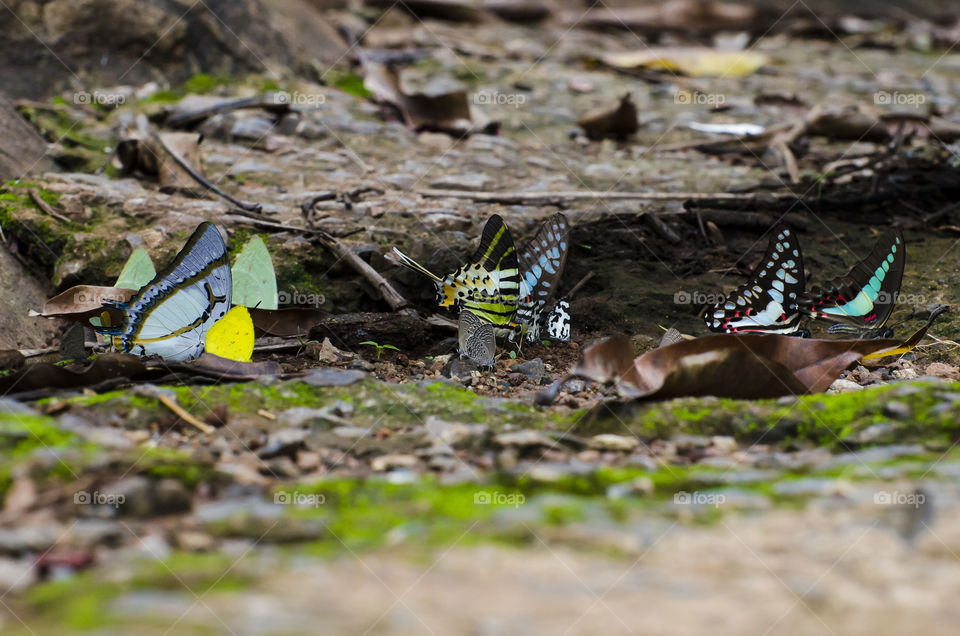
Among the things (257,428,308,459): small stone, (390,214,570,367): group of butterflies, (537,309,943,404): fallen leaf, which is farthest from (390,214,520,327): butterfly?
(257,428,308,459): small stone

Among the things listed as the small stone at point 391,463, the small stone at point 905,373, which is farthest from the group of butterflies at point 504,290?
the small stone at point 905,373

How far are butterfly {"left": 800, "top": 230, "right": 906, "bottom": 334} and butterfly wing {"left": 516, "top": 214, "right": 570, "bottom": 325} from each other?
34.6 inches

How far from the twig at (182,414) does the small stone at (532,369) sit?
109 centimetres

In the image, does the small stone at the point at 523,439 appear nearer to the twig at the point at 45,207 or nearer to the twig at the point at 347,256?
the twig at the point at 347,256

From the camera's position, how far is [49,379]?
2113 mm

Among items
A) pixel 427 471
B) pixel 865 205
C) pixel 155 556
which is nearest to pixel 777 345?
pixel 427 471

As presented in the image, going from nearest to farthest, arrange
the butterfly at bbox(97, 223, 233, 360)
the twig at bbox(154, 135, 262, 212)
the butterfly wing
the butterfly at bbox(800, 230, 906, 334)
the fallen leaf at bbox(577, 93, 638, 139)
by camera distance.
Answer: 1. the butterfly at bbox(97, 223, 233, 360)
2. the butterfly at bbox(800, 230, 906, 334)
3. the butterfly wing
4. the twig at bbox(154, 135, 262, 212)
5. the fallen leaf at bbox(577, 93, 638, 139)

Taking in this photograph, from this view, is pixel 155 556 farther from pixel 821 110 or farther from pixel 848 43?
pixel 848 43

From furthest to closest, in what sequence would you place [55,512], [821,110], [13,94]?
1. [821,110]
2. [13,94]
3. [55,512]

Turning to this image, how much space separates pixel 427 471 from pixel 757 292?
171 cm

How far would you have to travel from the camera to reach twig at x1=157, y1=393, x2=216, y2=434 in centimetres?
200

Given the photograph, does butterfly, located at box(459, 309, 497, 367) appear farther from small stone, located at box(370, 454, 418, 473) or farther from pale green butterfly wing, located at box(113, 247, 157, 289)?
pale green butterfly wing, located at box(113, 247, 157, 289)

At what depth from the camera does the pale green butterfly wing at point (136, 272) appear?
285 centimetres

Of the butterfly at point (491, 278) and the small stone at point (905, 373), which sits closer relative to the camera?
the small stone at point (905, 373)
